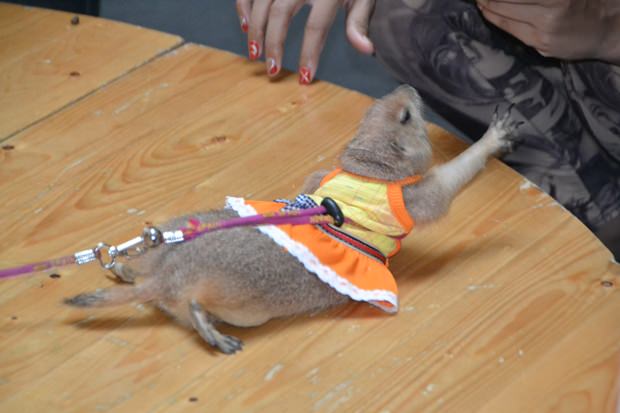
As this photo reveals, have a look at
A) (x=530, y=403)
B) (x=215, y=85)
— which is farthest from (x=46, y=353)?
(x=215, y=85)

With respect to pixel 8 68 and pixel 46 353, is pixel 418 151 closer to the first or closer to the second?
pixel 46 353

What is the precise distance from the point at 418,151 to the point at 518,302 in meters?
0.25

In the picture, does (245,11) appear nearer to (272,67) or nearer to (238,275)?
(272,67)

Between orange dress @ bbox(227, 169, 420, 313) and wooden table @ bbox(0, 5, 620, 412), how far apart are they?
3 centimetres

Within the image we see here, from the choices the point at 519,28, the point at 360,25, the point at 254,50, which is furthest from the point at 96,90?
the point at 519,28

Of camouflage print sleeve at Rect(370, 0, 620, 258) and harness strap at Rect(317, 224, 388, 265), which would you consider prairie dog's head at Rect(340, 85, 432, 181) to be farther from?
camouflage print sleeve at Rect(370, 0, 620, 258)

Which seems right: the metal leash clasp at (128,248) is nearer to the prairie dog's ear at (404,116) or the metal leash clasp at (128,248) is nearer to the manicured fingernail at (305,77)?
the prairie dog's ear at (404,116)

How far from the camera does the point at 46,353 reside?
1.08 m

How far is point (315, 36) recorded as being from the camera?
67.4 inches

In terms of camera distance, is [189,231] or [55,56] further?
[55,56]

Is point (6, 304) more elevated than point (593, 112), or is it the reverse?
point (593, 112)

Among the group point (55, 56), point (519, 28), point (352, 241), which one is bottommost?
point (55, 56)

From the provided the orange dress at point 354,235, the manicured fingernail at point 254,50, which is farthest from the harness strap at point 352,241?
the manicured fingernail at point 254,50

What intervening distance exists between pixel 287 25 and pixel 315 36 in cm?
6
